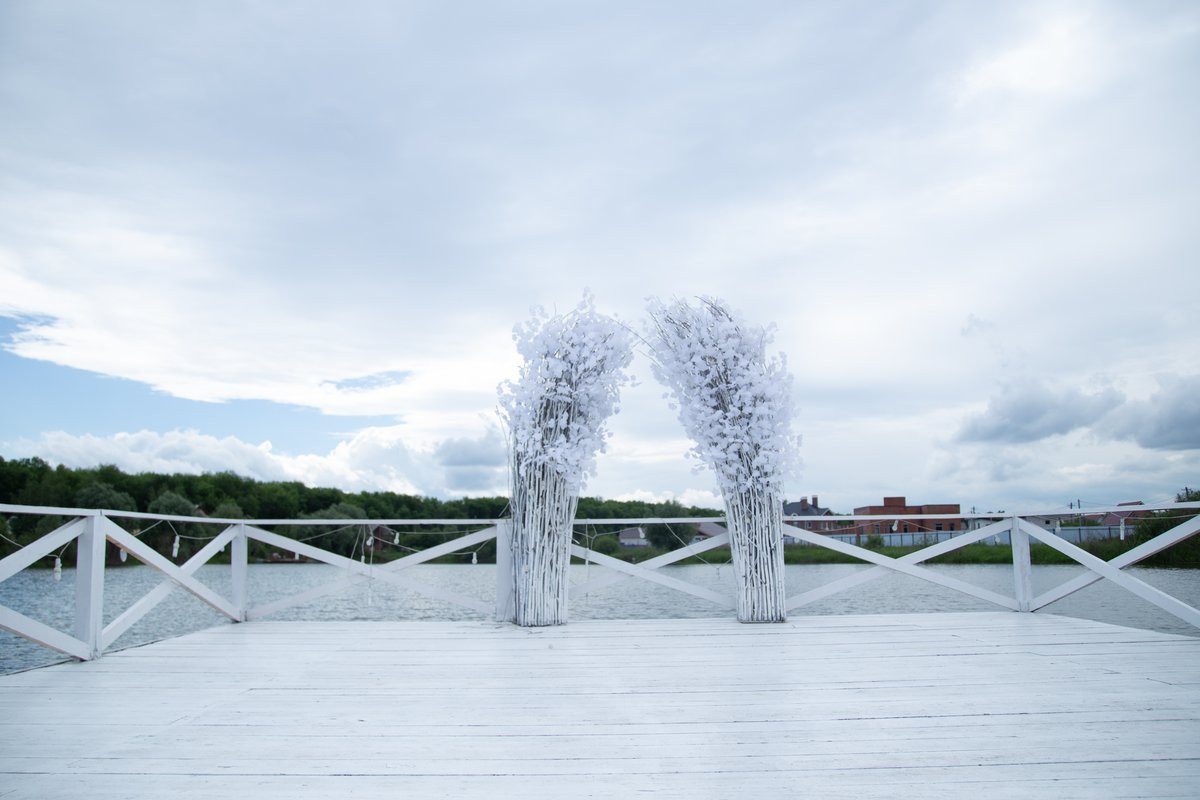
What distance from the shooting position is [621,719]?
105 inches

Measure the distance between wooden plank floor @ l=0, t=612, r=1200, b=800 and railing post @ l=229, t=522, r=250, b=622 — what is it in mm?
1007

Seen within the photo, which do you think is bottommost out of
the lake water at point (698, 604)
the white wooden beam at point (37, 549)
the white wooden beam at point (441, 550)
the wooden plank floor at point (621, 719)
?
the lake water at point (698, 604)

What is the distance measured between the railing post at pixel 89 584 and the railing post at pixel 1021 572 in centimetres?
600

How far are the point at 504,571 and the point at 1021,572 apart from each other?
12.6 ft

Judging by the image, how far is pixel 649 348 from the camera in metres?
5.42

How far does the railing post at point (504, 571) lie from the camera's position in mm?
5297

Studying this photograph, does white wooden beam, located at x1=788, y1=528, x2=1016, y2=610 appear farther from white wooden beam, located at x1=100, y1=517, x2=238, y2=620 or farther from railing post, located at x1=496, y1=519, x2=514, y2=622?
white wooden beam, located at x1=100, y1=517, x2=238, y2=620

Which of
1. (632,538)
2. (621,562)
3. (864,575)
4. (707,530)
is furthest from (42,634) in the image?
(864,575)

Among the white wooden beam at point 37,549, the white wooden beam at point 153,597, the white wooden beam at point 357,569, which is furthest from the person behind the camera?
the white wooden beam at point 357,569

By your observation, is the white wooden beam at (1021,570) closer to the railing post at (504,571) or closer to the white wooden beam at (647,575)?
the white wooden beam at (647,575)

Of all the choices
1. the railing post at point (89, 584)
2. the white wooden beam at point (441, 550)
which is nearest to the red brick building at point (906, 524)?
the white wooden beam at point (441, 550)

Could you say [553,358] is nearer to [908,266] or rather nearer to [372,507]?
[908,266]

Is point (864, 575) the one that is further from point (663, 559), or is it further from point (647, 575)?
point (647, 575)

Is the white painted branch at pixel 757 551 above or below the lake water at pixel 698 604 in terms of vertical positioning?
above
